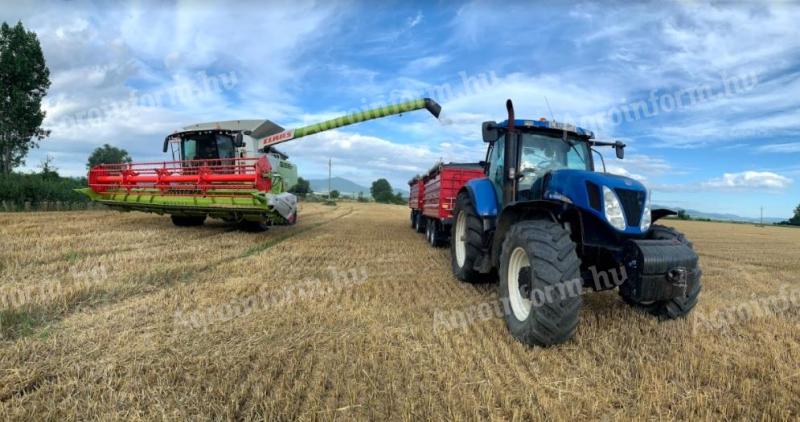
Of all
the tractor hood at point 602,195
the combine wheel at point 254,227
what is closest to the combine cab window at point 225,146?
the combine wheel at point 254,227

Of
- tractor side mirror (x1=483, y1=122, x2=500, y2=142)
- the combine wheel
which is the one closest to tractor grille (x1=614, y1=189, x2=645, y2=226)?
tractor side mirror (x1=483, y1=122, x2=500, y2=142)

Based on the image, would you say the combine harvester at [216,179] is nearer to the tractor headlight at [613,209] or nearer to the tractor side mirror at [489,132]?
the tractor side mirror at [489,132]

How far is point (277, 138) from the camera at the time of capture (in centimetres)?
1159

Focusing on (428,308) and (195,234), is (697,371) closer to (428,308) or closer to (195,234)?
(428,308)

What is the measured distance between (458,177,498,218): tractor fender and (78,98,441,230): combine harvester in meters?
4.21

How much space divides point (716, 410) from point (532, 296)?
1.24 m

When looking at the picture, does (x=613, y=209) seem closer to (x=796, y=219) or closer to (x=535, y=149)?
(x=535, y=149)

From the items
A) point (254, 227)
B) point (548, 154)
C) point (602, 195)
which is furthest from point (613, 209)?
point (254, 227)

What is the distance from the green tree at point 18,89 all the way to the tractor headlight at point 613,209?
30624 mm

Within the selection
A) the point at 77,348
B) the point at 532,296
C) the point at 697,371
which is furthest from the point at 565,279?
the point at 77,348

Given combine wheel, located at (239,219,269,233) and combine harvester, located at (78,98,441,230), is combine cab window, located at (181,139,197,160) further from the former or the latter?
combine wheel, located at (239,219,269,233)

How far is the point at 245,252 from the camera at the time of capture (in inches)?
298

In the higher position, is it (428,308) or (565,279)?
(565,279)

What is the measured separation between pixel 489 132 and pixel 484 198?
0.95m
